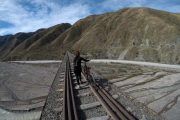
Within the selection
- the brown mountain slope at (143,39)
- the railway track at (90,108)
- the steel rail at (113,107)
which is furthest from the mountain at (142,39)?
the steel rail at (113,107)

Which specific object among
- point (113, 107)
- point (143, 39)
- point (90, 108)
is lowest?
point (90, 108)

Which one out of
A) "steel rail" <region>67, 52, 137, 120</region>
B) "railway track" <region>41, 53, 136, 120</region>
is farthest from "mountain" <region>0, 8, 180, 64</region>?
"steel rail" <region>67, 52, 137, 120</region>

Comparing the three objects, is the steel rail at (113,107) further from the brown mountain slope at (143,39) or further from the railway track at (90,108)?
the brown mountain slope at (143,39)

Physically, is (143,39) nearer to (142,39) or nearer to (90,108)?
(142,39)

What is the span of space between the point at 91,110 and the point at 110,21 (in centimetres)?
10301

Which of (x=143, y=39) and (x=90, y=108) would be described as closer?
(x=90, y=108)

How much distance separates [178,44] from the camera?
1678 inches

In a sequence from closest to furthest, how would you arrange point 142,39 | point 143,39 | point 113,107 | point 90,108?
1. point 113,107
2. point 90,108
3. point 143,39
4. point 142,39

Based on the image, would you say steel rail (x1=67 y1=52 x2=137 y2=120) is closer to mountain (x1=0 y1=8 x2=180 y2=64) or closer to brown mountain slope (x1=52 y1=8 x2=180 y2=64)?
mountain (x1=0 y1=8 x2=180 y2=64)

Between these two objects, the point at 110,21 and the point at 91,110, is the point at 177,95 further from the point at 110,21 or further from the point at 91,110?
the point at 110,21

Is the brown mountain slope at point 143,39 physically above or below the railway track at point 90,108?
above

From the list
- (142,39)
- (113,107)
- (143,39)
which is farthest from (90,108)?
(142,39)

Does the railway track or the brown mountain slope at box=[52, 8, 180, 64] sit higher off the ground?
the brown mountain slope at box=[52, 8, 180, 64]

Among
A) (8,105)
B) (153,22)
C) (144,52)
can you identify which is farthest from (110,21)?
(8,105)
